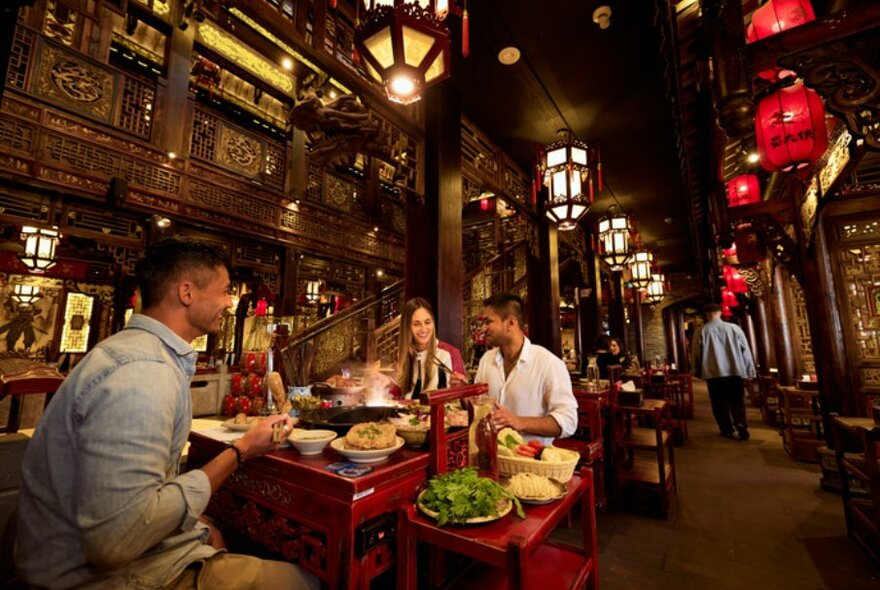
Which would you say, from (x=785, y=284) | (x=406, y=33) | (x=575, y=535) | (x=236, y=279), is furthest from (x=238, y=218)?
(x=785, y=284)

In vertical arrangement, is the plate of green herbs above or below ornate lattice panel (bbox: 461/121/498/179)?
below

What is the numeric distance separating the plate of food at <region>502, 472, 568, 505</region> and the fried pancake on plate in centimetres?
60

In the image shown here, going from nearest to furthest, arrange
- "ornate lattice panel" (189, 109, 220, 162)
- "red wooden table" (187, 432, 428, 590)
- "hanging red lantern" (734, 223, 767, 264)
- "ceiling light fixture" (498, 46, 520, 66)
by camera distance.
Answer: "red wooden table" (187, 432, 428, 590)
"ceiling light fixture" (498, 46, 520, 66)
"hanging red lantern" (734, 223, 767, 264)
"ornate lattice panel" (189, 109, 220, 162)

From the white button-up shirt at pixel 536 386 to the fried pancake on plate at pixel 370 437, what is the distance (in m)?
1.35

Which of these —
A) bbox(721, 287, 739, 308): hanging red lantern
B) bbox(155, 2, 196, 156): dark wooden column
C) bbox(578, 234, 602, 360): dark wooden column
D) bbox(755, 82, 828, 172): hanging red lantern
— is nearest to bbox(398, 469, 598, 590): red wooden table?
bbox(755, 82, 828, 172): hanging red lantern

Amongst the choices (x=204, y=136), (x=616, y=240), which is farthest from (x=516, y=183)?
(x=204, y=136)

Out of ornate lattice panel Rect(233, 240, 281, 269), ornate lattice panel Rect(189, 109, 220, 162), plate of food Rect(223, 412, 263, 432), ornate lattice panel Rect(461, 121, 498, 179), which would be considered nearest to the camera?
plate of food Rect(223, 412, 263, 432)

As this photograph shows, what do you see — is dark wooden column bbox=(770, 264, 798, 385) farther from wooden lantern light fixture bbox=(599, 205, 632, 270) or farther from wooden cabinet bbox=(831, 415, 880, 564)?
wooden cabinet bbox=(831, 415, 880, 564)

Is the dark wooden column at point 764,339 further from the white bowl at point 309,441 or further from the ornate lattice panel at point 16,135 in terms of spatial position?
the ornate lattice panel at point 16,135

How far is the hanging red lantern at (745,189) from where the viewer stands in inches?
321

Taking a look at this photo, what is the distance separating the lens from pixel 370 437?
1835 mm

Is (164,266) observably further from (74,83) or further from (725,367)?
(74,83)

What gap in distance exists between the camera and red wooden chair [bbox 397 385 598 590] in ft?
4.62

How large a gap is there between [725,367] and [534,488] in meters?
7.68
